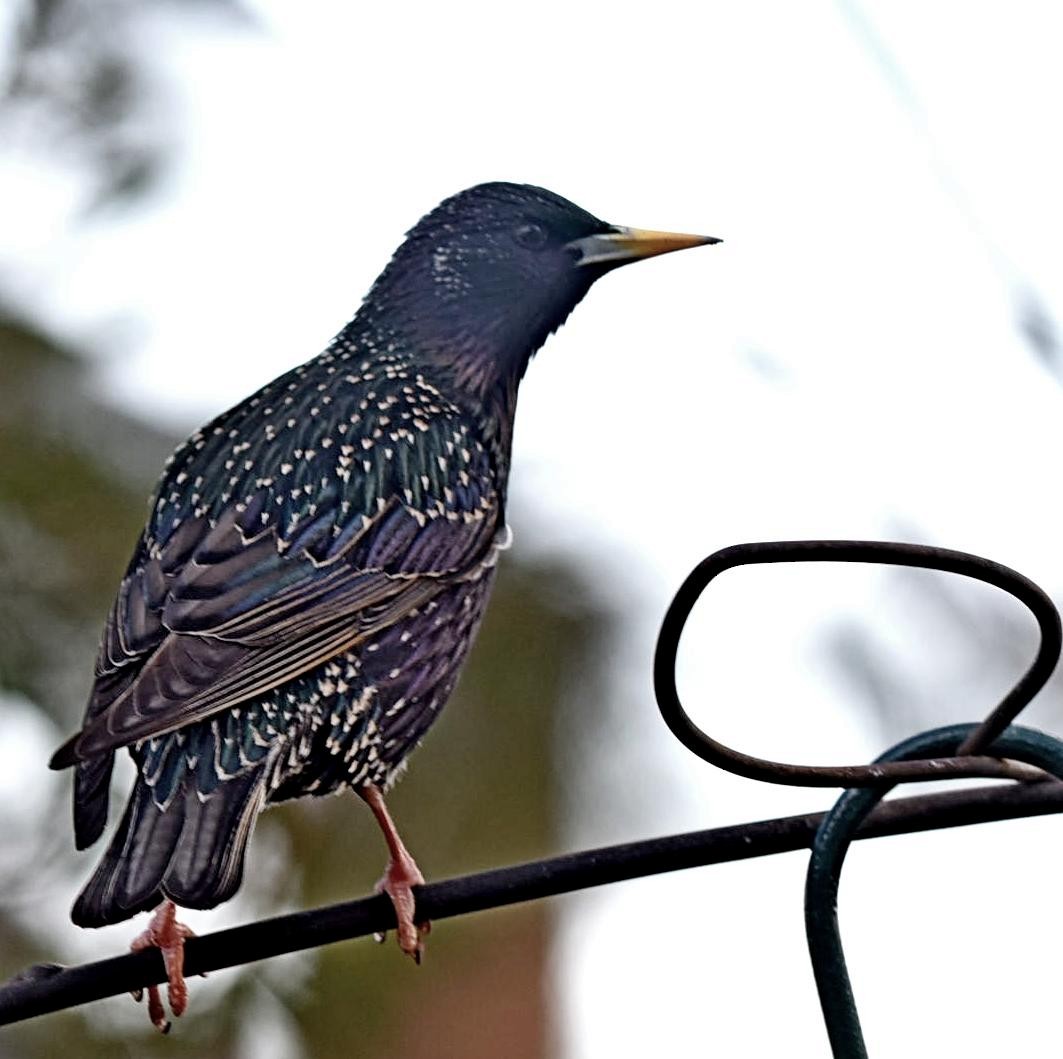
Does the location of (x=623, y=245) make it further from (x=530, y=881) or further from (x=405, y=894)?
(x=530, y=881)

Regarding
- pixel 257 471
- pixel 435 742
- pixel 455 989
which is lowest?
pixel 455 989

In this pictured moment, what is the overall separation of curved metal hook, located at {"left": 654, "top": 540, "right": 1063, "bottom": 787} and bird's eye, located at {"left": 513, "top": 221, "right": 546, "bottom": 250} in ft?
5.49

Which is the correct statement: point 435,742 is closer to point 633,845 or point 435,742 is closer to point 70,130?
point 70,130

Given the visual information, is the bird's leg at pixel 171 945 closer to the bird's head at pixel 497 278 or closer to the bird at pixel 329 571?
the bird at pixel 329 571

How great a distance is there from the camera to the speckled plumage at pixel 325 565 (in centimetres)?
268

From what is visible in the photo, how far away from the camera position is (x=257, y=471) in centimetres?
312

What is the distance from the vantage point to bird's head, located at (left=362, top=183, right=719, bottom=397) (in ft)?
11.6

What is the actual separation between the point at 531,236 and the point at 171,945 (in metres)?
1.57

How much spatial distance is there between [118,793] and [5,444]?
3.41 ft

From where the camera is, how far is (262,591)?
2.93 metres

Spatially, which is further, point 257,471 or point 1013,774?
point 257,471

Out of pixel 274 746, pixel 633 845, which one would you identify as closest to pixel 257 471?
pixel 274 746

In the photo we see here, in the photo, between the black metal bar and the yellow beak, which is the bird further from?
the black metal bar

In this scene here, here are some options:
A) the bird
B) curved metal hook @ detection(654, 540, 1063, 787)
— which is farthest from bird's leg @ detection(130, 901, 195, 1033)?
curved metal hook @ detection(654, 540, 1063, 787)
